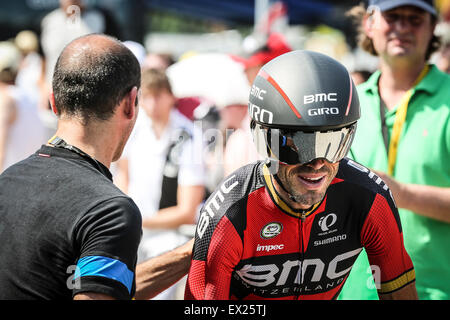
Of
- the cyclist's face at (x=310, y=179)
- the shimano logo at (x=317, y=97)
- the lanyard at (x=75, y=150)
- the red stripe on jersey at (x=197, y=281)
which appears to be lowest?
the red stripe on jersey at (x=197, y=281)

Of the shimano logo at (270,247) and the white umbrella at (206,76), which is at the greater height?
the white umbrella at (206,76)

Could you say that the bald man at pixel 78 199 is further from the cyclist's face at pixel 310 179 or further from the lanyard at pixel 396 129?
the lanyard at pixel 396 129

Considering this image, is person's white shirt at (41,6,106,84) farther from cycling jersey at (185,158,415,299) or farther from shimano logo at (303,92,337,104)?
shimano logo at (303,92,337,104)

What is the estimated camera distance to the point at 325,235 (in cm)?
256

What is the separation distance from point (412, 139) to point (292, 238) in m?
1.10

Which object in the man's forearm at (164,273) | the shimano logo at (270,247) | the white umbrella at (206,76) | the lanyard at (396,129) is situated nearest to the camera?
the shimano logo at (270,247)


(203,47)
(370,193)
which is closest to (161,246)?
(370,193)

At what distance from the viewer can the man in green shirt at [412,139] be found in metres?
3.13

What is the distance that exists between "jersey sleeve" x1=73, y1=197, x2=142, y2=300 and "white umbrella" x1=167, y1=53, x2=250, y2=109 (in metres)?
4.79

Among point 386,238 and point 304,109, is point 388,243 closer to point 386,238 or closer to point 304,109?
point 386,238

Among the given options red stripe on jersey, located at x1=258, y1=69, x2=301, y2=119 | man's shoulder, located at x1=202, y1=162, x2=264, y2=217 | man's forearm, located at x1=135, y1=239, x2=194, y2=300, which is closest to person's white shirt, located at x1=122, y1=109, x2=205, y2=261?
man's forearm, located at x1=135, y1=239, x2=194, y2=300

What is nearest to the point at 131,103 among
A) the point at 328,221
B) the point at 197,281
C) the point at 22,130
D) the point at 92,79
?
the point at 92,79

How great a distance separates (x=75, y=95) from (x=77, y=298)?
2.70 feet

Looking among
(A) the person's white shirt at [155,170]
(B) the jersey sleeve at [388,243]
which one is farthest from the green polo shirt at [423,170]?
(A) the person's white shirt at [155,170]
